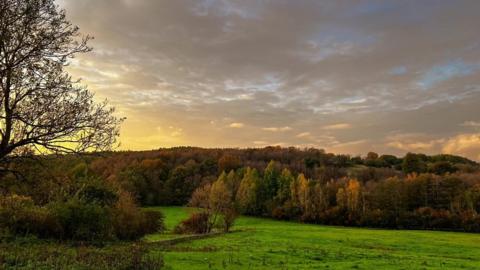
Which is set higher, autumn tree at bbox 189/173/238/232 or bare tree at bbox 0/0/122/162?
bare tree at bbox 0/0/122/162

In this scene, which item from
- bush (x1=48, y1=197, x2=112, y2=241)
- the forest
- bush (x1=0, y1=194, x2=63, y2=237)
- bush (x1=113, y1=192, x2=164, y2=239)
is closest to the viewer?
bush (x1=0, y1=194, x2=63, y2=237)

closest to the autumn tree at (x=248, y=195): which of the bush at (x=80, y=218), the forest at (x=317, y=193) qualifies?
the forest at (x=317, y=193)

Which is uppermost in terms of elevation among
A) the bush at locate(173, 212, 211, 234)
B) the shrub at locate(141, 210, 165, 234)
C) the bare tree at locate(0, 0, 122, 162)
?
the bare tree at locate(0, 0, 122, 162)

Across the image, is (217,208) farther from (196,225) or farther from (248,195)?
(248,195)

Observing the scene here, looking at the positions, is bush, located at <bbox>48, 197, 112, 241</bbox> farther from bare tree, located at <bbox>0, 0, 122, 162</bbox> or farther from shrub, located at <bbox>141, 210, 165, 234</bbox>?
bare tree, located at <bbox>0, 0, 122, 162</bbox>

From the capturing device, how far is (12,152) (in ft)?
53.7

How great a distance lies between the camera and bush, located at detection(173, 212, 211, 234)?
62.8 meters

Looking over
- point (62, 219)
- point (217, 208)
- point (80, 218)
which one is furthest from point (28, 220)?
point (217, 208)

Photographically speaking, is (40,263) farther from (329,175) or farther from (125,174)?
(329,175)

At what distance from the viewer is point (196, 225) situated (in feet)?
208

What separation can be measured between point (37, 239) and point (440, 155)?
181014 mm

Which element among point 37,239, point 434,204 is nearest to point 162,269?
point 37,239

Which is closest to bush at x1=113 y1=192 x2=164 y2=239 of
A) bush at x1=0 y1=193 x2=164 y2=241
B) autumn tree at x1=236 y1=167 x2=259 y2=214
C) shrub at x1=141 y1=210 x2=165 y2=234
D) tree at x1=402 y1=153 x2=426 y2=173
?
shrub at x1=141 y1=210 x2=165 y2=234

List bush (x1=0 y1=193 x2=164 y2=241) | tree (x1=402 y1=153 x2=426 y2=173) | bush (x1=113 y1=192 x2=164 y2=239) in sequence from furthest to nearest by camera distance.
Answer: tree (x1=402 y1=153 x2=426 y2=173) → bush (x1=113 y1=192 x2=164 y2=239) → bush (x1=0 y1=193 x2=164 y2=241)
